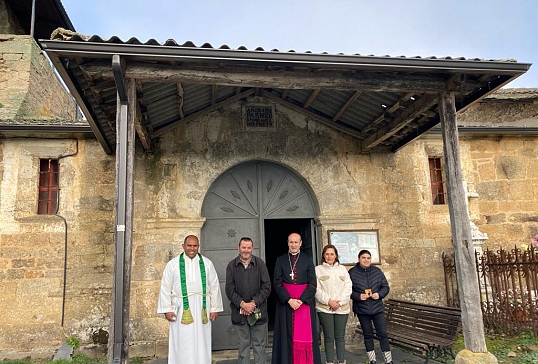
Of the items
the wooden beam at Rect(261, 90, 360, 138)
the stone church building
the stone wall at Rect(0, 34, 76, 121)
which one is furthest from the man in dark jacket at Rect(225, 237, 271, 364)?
the stone wall at Rect(0, 34, 76, 121)

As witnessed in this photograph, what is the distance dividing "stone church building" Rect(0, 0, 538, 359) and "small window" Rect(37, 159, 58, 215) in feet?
0.07

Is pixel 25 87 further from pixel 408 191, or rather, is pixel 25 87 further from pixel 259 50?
pixel 408 191

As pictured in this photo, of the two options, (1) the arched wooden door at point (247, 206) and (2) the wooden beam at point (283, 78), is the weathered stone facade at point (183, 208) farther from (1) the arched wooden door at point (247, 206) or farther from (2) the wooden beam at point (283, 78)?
(2) the wooden beam at point (283, 78)

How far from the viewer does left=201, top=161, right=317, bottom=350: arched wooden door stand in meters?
6.81

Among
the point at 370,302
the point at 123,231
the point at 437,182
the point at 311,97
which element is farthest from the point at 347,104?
the point at 123,231

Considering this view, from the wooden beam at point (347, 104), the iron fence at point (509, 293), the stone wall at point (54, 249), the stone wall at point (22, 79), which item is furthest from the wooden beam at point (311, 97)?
the stone wall at point (22, 79)

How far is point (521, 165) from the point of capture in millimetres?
7773

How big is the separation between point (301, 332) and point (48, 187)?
178 inches

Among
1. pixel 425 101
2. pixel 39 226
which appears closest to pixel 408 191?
pixel 425 101

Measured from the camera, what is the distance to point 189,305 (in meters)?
4.82

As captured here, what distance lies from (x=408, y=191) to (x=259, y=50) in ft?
13.7

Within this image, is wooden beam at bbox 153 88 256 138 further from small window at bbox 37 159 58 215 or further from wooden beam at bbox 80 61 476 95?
wooden beam at bbox 80 61 476 95

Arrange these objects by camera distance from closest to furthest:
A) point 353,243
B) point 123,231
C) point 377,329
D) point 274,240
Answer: point 123,231 → point 377,329 → point 353,243 → point 274,240

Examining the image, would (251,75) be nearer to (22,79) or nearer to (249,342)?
(249,342)
